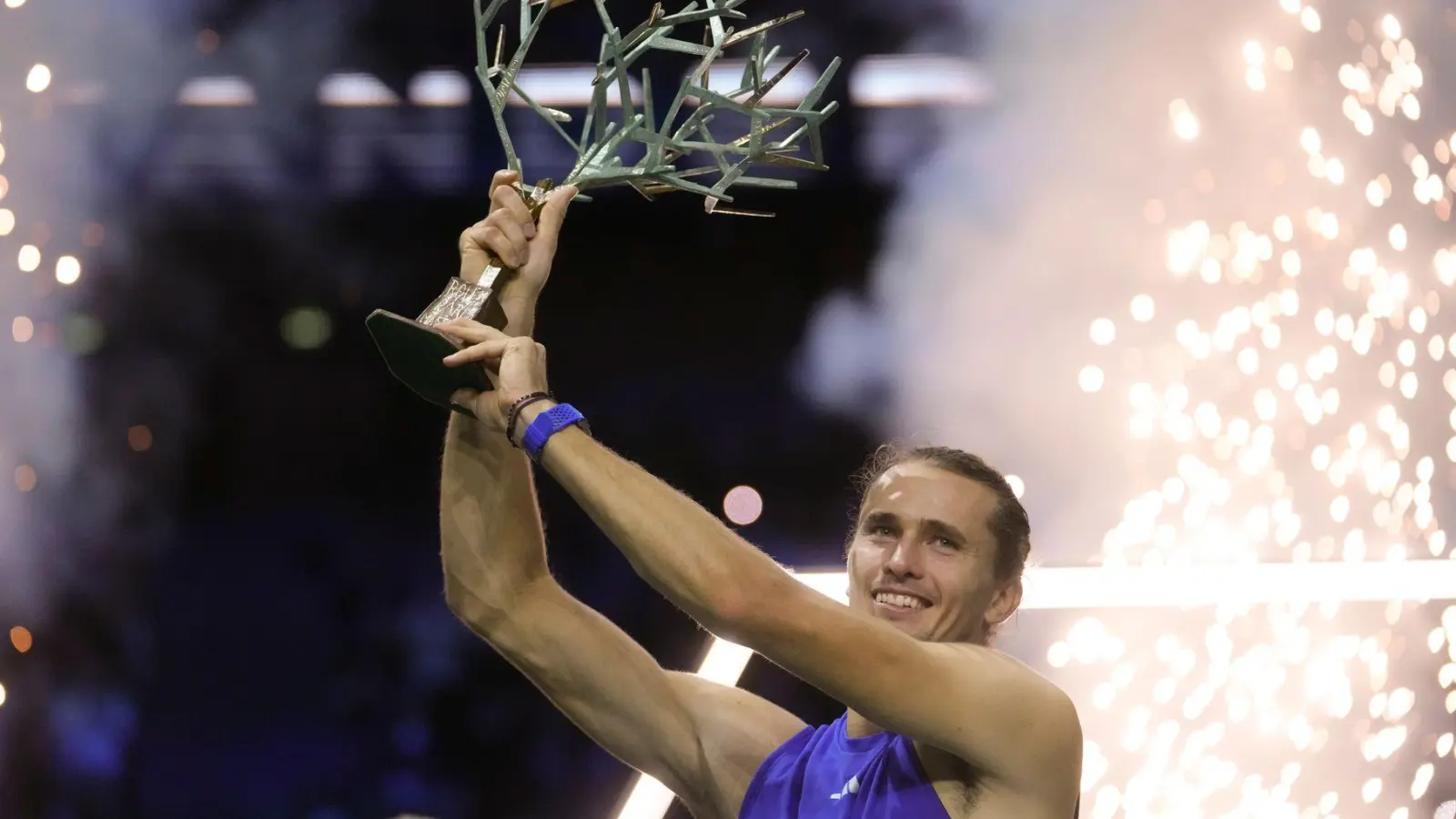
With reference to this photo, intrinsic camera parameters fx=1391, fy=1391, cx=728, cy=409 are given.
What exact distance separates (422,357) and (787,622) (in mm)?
421

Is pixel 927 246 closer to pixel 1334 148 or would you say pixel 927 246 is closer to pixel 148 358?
pixel 1334 148

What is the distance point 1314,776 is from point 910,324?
54.9 inches

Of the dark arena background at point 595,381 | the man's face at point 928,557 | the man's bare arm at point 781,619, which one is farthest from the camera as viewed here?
the dark arena background at point 595,381

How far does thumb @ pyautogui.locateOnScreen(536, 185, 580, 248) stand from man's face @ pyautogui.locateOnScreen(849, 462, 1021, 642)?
485 mm

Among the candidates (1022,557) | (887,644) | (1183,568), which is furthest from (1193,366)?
(887,644)

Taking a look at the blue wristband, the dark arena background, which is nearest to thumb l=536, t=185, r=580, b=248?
the blue wristband

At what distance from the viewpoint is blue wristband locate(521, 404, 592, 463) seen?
1233 millimetres

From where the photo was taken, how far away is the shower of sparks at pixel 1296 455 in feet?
9.78

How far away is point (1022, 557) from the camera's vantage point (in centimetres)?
166

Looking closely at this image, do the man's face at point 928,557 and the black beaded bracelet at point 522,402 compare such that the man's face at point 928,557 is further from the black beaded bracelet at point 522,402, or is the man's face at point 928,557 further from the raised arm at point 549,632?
the black beaded bracelet at point 522,402

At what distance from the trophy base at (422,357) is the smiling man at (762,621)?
2 cm

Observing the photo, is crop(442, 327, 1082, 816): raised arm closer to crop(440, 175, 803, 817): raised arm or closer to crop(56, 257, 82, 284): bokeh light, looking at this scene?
crop(440, 175, 803, 817): raised arm

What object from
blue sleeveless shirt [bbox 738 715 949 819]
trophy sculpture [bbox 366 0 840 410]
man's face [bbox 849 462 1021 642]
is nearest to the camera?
trophy sculpture [bbox 366 0 840 410]

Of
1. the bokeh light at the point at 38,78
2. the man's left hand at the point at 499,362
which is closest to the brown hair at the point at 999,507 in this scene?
the man's left hand at the point at 499,362
